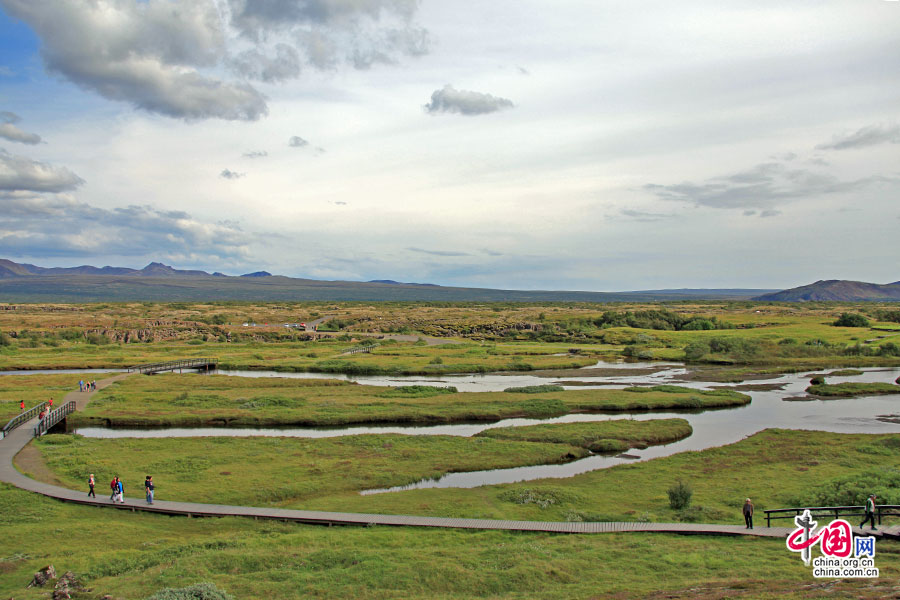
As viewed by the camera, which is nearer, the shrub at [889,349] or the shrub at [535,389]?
the shrub at [535,389]

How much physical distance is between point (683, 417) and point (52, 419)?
54455 millimetres

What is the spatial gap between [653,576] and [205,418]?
44.4 metres

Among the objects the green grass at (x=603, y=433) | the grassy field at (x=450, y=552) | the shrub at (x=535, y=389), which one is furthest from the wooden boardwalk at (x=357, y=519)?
the shrub at (x=535, y=389)

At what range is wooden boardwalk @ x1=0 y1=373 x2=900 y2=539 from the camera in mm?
24625

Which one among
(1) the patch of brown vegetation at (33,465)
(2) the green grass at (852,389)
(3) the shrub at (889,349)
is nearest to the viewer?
(1) the patch of brown vegetation at (33,465)

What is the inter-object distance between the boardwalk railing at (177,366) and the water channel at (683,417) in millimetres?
27038

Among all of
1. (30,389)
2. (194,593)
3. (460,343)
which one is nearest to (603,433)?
(194,593)

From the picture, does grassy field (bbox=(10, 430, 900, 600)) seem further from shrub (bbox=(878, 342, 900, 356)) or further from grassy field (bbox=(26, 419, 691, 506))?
shrub (bbox=(878, 342, 900, 356))

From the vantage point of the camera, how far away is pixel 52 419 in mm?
48000

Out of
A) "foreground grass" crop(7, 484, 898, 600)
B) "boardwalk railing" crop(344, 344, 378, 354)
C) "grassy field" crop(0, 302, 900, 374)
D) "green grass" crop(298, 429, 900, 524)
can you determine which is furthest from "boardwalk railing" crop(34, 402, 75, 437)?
"boardwalk railing" crop(344, 344, 378, 354)

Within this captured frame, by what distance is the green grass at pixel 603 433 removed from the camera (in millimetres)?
44594

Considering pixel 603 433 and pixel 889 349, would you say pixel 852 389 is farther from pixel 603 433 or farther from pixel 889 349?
pixel 889 349

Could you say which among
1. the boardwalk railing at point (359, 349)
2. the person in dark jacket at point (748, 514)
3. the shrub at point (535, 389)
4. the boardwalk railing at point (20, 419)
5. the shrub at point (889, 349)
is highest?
the shrub at point (889, 349)

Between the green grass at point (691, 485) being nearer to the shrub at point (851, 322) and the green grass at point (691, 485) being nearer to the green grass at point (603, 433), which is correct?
the green grass at point (603, 433)
